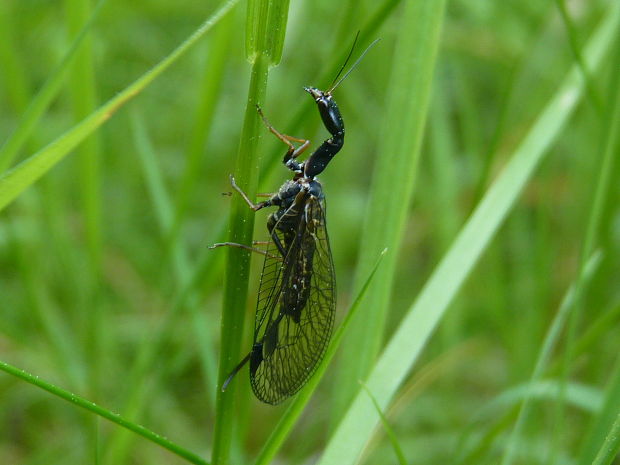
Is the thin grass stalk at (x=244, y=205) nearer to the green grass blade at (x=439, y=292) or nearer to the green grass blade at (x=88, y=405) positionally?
the green grass blade at (x=88, y=405)

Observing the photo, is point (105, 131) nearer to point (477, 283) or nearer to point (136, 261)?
point (136, 261)

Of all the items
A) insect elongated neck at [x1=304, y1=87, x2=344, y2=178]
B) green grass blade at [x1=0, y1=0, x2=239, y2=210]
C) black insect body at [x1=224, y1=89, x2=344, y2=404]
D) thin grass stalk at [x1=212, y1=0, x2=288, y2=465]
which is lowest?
thin grass stalk at [x1=212, y1=0, x2=288, y2=465]

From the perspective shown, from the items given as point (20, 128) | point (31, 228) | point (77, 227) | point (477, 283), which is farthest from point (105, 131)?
point (20, 128)

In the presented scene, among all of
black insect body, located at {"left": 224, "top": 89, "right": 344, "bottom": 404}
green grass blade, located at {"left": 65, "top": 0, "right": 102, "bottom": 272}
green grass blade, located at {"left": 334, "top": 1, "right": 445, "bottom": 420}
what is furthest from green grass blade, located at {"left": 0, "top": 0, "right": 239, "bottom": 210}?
green grass blade, located at {"left": 65, "top": 0, "right": 102, "bottom": 272}

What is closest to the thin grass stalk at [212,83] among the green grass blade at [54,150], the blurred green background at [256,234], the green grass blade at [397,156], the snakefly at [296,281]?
the blurred green background at [256,234]

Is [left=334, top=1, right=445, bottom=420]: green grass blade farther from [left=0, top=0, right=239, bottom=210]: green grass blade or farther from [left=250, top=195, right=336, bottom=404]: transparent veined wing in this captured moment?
[left=0, top=0, right=239, bottom=210]: green grass blade

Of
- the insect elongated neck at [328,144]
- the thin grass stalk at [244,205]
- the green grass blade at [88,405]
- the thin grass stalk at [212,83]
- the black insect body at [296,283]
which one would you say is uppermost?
the thin grass stalk at [212,83]
